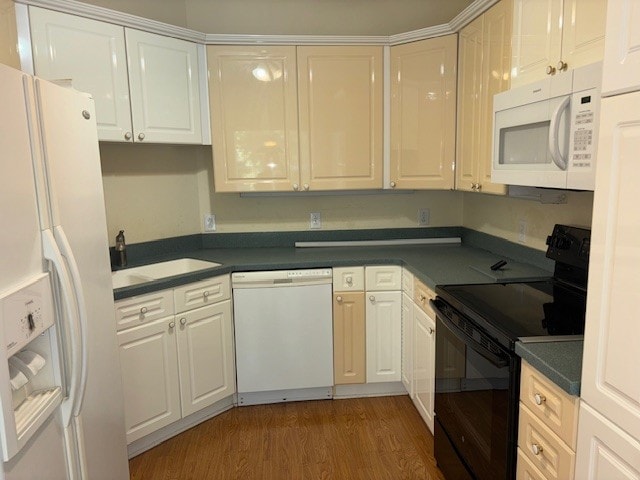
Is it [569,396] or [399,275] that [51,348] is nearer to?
A: [569,396]

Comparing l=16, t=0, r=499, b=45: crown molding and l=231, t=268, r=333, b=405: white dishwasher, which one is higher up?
l=16, t=0, r=499, b=45: crown molding

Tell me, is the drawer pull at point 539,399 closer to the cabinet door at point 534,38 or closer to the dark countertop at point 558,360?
the dark countertop at point 558,360

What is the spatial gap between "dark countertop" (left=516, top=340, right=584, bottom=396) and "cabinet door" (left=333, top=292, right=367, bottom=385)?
1431mm

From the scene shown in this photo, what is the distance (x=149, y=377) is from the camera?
7.64 feet

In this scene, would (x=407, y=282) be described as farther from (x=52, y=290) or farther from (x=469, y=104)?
(x=52, y=290)

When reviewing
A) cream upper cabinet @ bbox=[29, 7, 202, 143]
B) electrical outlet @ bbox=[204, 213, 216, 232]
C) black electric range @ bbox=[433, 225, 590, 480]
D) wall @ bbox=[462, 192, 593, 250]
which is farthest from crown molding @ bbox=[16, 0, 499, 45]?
black electric range @ bbox=[433, 225, 590, 480]

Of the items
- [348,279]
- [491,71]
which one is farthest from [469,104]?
[348,279]

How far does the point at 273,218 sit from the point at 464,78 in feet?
5.12

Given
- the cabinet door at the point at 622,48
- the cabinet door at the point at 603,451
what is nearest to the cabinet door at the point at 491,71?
the cabinet door at the point at 622,48

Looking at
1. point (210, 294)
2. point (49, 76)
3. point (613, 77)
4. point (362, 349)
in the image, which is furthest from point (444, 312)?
point (49, 76)

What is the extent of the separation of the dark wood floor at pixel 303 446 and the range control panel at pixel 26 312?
55.5 inches

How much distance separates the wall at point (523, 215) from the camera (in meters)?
2.06

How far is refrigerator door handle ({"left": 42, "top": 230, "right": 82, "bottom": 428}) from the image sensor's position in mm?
1241

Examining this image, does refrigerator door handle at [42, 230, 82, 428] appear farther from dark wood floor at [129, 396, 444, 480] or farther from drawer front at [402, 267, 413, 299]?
drawer front at [402, 267, 413, 299]
